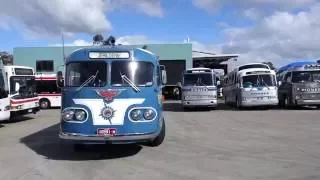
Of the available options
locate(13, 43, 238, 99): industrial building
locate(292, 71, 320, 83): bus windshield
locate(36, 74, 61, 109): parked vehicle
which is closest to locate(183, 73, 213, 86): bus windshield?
→ locate(292, 71, 320, 83): bus windshield

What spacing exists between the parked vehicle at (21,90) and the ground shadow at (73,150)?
794 centimetres

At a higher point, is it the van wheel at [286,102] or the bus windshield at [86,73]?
the bus windshield at [86,73]

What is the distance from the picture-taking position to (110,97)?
42.1 ft

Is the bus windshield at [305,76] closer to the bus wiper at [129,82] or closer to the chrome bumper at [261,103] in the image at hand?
the chrome bumper at [261,103]

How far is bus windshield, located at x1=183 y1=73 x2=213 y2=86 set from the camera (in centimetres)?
3244

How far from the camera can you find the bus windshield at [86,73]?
1320 cm

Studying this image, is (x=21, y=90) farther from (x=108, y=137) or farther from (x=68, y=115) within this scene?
(x=108, y=137)

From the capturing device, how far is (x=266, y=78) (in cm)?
3184

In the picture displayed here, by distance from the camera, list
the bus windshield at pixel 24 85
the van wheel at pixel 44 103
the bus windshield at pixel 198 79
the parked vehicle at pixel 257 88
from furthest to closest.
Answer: the van wheel at pixel 44 103, the bus windshield at pixel 198 79, the parked vehicle at pixel 257 88, the bus windshield at pixel 24 85

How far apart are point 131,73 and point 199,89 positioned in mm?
18982

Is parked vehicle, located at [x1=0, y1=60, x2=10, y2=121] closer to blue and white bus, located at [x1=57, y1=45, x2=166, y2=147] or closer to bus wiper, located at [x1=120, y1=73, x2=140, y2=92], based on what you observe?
blue and white bus, located at [x1=57, y1=45, x2=166, y2=147]

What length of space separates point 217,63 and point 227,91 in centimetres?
2114

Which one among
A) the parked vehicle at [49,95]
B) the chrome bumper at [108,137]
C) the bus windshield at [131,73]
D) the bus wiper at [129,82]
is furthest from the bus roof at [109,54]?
the parked vehicle at [49,95]

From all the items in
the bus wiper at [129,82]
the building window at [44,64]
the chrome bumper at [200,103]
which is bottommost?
the chrome bumper at [200,103]
